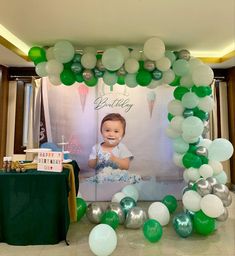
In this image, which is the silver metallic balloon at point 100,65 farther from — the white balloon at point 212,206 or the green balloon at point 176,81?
the white balloon at point 212,206

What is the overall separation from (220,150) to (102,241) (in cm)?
169

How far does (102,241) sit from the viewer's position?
2.19 metres

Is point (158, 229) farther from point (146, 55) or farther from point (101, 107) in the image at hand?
point (101, 107)

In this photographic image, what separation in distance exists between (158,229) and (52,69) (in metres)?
2.23

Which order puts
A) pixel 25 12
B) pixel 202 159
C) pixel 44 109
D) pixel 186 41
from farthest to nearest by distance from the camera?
pixel 44 109
pixel 186 41
pixel 202 159
pixel 25 12

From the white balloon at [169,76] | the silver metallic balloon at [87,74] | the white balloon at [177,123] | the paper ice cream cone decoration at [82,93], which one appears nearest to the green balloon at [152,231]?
the white balloon at [177,123]

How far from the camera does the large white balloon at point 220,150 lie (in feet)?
9.15

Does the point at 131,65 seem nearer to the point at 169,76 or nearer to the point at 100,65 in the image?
the point at 100,65

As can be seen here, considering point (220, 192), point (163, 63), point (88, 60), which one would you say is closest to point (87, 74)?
point (88, 60)

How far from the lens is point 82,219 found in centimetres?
324

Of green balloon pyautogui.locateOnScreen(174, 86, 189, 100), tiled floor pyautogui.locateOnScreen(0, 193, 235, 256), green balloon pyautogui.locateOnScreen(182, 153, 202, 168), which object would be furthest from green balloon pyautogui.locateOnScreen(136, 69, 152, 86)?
tiled floor pyautogui.locateOnScreen(0, 193, 235, 256)

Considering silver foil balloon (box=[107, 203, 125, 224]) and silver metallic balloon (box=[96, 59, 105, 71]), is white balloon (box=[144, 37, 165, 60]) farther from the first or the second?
silver foil balloon (box=[107, 203, 125, 224])

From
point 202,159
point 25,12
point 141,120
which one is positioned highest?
point 25,12

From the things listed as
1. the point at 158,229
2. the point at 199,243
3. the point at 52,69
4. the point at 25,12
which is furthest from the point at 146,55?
the point at 199,243
